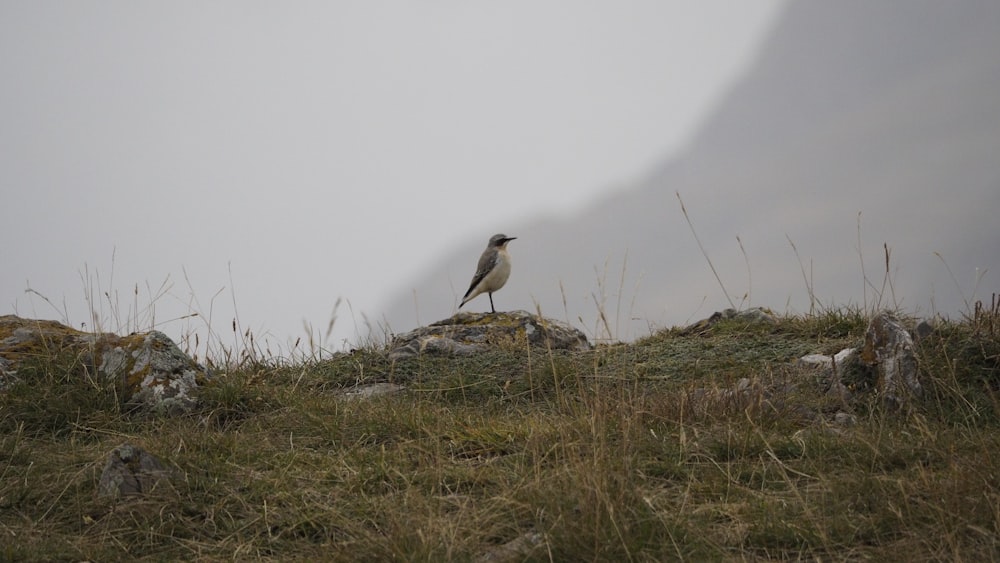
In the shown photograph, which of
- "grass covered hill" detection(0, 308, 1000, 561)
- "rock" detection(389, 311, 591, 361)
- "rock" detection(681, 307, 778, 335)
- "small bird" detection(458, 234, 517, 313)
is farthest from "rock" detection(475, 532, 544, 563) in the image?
"small bird" detection(458, 234, 517, 313)

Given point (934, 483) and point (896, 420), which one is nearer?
point (934, 483)

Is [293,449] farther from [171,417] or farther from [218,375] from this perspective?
[218,375]

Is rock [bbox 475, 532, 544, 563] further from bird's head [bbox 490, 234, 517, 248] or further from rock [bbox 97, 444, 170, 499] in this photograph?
bird's head [bbox 490, 234, 517, 248]

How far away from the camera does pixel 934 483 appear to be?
3.61m

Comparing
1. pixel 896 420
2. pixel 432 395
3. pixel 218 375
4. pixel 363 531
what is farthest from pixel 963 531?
pixel 218 375

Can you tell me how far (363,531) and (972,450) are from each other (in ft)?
9.87

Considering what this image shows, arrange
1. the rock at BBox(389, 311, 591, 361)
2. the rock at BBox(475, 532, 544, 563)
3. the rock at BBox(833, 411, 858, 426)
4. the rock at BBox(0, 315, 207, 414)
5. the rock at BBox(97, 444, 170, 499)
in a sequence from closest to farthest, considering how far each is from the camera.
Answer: the rock at BBox(475, 532, 544, 563) < the rock at BBox(97, 444, 170, 499) < the rock at BBox(833, 411, 858, 426) < the rock at BBox(0, 315, 207, 414) < the rock at BBox(389, 311, 591, 361)

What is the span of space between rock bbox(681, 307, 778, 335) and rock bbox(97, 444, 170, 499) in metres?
5.82

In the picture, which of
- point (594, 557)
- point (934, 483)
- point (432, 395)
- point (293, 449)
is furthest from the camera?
point (432, 395)

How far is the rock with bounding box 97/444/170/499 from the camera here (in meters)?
4.23

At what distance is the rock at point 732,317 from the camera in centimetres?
866

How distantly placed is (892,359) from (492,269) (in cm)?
514

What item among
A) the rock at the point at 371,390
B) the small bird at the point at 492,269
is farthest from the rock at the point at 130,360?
the small bird at the point at 492,269

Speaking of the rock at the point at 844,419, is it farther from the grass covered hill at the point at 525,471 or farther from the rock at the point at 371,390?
the rock at the point at 371,390
